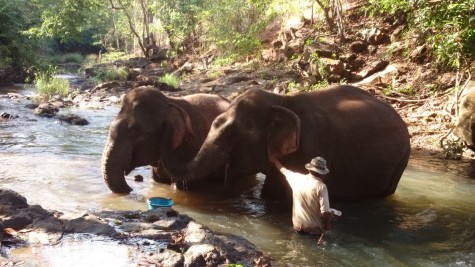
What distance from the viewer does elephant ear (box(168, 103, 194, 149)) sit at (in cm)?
830

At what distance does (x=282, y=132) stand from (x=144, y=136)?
217cm

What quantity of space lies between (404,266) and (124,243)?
3.05 meters

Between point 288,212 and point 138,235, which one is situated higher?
point 138,235

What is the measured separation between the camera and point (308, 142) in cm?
743

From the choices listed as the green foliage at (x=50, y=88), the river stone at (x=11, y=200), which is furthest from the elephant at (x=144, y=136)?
the green foliage at (x=50, y=88)

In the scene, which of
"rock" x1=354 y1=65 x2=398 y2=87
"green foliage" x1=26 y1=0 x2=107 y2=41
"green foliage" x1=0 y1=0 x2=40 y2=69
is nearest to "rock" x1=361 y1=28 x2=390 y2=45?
"rock" x1=354 y1=65 x2=398 y2=87

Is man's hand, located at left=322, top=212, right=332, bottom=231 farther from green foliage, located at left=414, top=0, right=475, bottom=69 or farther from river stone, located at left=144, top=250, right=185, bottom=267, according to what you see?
green foliage, located at left=414, top=0, right=475, bottom=69

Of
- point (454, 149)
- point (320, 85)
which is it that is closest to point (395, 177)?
point (454, 149)

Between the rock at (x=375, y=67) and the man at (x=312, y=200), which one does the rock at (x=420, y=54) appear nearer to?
the rock at (x=375, y=67)

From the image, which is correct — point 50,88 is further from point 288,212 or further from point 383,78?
point 288,212

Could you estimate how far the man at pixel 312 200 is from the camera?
20.6 ft

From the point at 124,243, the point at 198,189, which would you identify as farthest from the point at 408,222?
the point at 124,243

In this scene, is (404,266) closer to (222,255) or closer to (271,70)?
(222,255)

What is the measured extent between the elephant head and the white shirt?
79 cm
